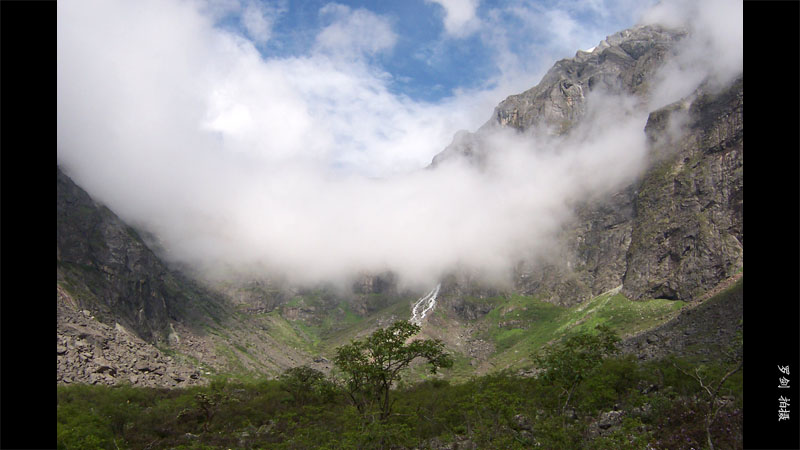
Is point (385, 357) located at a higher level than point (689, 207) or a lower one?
lower

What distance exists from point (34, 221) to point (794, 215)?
51.8 ft

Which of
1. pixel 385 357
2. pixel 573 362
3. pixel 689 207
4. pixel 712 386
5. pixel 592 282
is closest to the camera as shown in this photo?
pixel 712 386

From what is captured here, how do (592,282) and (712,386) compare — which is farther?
(592,282)

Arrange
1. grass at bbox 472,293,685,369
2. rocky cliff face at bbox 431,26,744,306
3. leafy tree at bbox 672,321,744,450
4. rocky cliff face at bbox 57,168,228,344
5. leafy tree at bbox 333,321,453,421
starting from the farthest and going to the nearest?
1. rocky cliff face at bbox 57,168,228,344
2. rocky cliff face at bbox 431,26,744,306
3. grass at bbox 472,293,685,369
4. leafy tree at bbox 333,321,453,421
5. leafy tree at bbox 672,321,744,450

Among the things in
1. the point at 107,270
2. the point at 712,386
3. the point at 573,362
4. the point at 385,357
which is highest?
the point at 107,270

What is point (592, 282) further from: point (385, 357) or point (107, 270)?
point (107, 270)

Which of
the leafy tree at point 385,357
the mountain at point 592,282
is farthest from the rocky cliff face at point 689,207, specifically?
the leafy tree at point 385,357

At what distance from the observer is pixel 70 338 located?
109 m

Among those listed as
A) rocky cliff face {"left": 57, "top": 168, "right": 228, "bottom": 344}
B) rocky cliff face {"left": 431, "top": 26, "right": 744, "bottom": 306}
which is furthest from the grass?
rocky cliff face {"left": 57, "top": 168, "right": 228, "bottom": 344}

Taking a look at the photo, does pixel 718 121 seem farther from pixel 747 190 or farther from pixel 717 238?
pixel 747 190

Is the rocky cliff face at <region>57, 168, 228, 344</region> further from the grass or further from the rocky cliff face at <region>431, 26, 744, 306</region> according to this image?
the rocky cliff face at <region>431, 26, 744, 306</region>

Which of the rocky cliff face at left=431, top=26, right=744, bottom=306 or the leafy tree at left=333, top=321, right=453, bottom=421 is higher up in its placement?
the rocky cliff face at left=431, top=26, right=744, bottom=306

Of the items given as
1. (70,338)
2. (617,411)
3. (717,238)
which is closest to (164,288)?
(70,338)

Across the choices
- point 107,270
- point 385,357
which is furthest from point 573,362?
point 107,270
